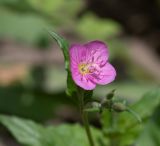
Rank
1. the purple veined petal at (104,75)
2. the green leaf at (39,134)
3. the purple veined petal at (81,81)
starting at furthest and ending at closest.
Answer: the green leaf at (39,134) < the purple veined petal at (104,75) < the purple veined petal at (81,81)

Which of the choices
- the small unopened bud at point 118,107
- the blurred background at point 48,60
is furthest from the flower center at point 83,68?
the blurred background at point 48,60

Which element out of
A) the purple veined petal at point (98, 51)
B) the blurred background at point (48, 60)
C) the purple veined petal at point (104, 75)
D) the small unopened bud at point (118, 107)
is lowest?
the blurred background at point (48, 60)

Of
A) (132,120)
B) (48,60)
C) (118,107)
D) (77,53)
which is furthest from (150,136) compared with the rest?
(48,60)

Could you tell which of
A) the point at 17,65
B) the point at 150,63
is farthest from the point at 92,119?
the point at 150,63

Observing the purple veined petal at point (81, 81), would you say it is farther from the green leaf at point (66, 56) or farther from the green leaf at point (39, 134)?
the green leaf at point (39, 134)

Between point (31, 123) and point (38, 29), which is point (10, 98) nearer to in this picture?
point (38, 29)

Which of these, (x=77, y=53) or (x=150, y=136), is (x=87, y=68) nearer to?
(x=77, y=53)

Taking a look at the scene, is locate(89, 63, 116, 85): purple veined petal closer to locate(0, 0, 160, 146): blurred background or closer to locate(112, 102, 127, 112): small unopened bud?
locate(112, 102, 127, 112): small unopened bud
